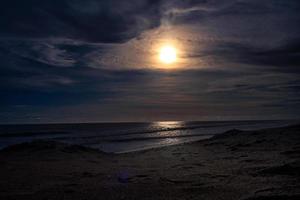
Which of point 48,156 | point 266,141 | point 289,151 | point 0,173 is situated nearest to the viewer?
point 0,173

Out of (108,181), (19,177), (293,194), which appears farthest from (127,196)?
(19,177)

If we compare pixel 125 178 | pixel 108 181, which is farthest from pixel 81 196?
pixel 125 178

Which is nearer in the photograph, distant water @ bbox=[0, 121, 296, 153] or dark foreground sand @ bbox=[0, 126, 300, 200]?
dark foreground sand @ bbox=[0, 126, 300, 200]

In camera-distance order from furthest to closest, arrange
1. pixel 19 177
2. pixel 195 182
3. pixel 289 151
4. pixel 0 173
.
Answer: pixel 289 151 < pixel 0 173 < pixel 19 177 < pixel 195 182

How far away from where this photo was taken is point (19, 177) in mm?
8477

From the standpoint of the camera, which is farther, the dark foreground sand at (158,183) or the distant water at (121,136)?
the distant water at (121,136)

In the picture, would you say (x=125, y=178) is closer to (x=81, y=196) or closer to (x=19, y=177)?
(x=81, y=196)

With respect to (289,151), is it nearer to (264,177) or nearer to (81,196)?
(264,177)

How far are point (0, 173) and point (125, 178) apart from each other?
4.29 metres

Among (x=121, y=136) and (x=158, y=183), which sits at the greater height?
(x=158, y=183)

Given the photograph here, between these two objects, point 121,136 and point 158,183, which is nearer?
point 158,183

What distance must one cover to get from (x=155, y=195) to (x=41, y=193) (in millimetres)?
2625

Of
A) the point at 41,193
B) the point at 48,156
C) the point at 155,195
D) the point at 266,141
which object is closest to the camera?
the point at 155,195

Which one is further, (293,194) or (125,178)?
(125,178)
